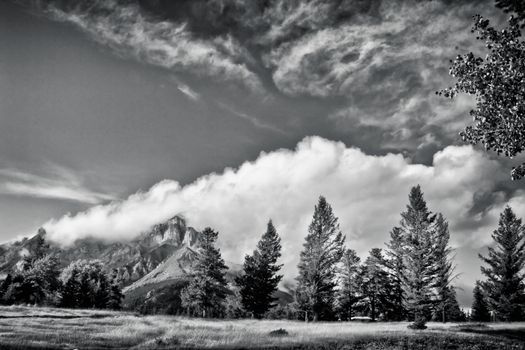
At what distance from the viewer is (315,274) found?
36.0 metres

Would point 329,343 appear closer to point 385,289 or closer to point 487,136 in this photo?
point 487,136

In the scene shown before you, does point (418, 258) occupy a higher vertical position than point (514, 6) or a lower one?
lower

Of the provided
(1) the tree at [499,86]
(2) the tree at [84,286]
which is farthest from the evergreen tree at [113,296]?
(1) the tree at [499,86]

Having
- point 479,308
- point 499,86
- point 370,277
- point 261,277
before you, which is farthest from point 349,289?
point 499,86

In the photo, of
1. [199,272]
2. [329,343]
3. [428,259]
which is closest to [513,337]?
[428,259]

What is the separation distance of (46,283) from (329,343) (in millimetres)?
66162

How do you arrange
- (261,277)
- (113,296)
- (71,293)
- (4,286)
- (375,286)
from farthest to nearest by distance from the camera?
(113,296)
(71,293)
(4,286)
(375,286)
(261,277)

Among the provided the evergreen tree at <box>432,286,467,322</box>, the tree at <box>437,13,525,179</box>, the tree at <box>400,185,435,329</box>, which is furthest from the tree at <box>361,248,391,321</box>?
the tree at <box>437,13,525,179</box>

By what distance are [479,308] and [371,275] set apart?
2750cm

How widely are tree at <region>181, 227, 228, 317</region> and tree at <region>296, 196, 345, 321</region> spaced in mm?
12840

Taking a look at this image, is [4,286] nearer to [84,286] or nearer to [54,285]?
[54,285]

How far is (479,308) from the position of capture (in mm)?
59375

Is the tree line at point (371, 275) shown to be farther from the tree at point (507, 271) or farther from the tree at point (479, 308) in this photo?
the tree at point (479, 308)

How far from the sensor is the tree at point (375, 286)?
45.7 metres
